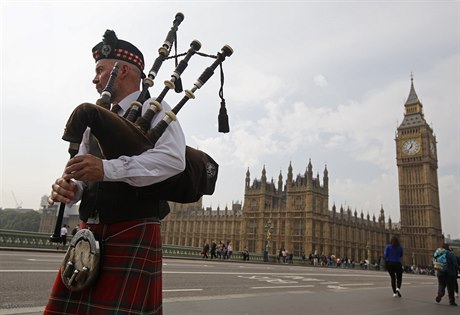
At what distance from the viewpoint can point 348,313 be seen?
20.2 ft

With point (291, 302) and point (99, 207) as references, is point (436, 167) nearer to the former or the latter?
point (291, 302)

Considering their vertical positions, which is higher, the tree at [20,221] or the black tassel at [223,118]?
the tree at [20,221]

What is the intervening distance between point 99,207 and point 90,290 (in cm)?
41

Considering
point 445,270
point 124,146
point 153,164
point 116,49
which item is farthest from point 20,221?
point 153,164

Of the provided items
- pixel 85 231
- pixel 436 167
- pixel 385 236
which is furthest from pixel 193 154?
pixel 436 167

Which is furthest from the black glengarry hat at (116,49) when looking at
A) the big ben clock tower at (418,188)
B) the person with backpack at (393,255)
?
the big ben clock tower at (418,188)

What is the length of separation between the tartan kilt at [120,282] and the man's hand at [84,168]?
1.26 feet

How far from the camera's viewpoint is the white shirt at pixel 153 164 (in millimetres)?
1585

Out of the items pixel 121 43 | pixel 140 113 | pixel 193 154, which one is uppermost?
pixel 121 43

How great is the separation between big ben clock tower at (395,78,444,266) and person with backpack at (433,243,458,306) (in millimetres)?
73653

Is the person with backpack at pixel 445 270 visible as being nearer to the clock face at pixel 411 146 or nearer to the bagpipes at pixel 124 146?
the bagpipes at pixel 124 146

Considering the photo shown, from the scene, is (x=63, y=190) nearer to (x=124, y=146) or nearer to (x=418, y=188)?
(x=124, y=146)

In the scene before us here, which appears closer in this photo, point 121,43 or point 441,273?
point 121,43

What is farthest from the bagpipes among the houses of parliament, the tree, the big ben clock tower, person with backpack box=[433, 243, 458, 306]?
the tree
